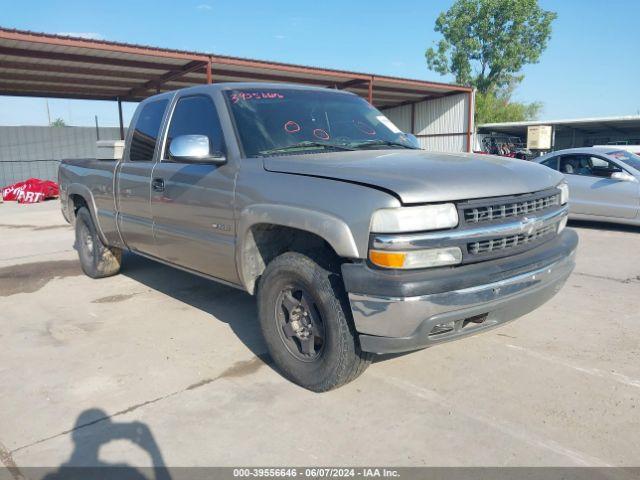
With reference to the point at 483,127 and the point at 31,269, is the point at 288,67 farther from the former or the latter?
the point at 483,127

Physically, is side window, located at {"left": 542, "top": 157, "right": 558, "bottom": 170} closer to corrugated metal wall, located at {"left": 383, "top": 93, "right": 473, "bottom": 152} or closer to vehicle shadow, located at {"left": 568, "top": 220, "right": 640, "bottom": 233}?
vehicle shadow, located at {"left": 568, "top": 220, "right": 640, "bottom": 233}

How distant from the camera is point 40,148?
26.4 metres

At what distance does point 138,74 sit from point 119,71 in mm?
616

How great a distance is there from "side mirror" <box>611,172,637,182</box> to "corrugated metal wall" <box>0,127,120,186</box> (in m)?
22.4

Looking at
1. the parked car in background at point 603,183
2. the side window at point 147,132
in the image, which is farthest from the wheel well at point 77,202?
the parked car in background at point 603,183

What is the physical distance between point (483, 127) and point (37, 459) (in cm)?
3148

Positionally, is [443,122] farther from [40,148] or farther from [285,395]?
[285,395]

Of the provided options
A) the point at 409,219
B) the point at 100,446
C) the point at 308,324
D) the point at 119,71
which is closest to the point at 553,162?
the point at 308,324

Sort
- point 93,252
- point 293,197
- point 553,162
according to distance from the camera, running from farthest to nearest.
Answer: point 553,162, point 93,252, point 293,197

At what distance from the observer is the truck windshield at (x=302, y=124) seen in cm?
364

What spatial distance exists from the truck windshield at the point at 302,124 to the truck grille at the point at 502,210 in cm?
121

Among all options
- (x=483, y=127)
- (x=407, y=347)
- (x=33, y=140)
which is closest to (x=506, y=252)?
(x=407, y=347)

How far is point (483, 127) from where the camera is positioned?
31.0 meters

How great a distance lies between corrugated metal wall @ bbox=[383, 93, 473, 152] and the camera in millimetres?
24047
